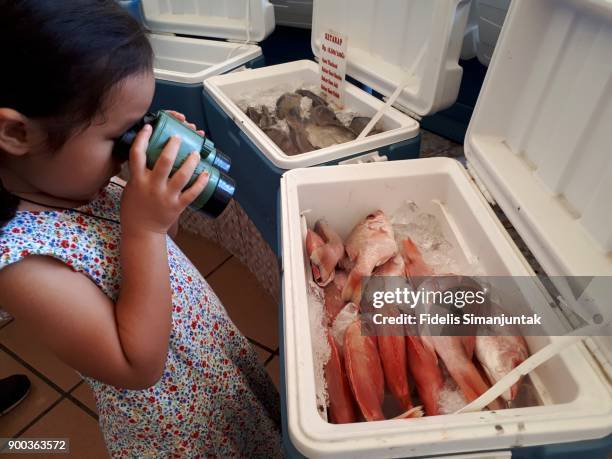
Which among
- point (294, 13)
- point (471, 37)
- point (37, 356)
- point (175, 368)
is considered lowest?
point (37, 356)

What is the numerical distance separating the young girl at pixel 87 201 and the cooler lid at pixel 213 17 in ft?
3.35

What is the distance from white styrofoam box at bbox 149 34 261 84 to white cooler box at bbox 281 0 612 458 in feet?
2.49

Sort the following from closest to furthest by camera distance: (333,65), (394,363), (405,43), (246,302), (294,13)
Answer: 1. (394,363)
2. (405,43)
3. (333,65)
4. (246,302)
5. (294,13)

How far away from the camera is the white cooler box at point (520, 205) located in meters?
0.48

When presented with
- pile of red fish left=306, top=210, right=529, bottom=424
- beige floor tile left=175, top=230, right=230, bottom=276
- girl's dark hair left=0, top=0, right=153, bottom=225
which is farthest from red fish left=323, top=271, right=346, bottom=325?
beige floor tile left=175, top=230, right=230, bottom=276

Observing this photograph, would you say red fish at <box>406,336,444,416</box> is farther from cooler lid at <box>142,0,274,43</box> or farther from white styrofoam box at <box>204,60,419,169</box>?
cooler lid at <box>142,0,274,43</box>

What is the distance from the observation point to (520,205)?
0.70 m

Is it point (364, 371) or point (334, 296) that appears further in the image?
point (334, 296)

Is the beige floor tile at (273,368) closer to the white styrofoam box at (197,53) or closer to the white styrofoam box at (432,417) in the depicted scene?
the white styrofoam box at (432,417)

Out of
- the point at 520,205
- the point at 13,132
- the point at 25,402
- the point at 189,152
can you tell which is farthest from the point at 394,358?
the point at 25,402

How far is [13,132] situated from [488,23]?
47.2 inches

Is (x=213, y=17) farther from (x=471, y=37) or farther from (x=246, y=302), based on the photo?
(x=246, y=302)

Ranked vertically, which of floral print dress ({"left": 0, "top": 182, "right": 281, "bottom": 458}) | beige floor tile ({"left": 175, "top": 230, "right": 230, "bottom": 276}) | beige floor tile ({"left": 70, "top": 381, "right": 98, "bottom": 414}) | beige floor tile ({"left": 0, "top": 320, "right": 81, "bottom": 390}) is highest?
floral print dress ({"left": 0, "top": 182, "right": 281, "bottom": 458})

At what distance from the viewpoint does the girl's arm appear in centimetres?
48
